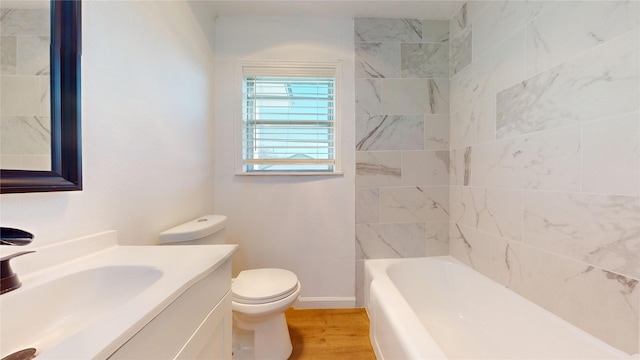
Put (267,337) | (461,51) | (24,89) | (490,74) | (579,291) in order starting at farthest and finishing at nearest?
(461,51), (490,74), (267,337), (579,291), (24,89)

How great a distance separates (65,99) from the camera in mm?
748

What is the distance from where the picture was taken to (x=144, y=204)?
112 cm

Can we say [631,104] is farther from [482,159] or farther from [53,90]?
[53,90]

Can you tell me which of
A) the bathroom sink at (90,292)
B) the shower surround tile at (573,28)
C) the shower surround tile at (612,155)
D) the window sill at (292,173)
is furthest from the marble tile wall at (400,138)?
the bathroom sink at (90,292)

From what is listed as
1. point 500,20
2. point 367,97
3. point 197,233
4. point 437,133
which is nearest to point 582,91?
point 500,20

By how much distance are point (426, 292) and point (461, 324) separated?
0.26m

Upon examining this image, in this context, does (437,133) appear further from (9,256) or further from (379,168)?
(9,256)

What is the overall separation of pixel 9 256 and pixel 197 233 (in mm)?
707

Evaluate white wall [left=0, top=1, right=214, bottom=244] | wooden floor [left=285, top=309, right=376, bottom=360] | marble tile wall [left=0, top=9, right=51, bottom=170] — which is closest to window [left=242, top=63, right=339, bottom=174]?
white wall [left=0, top=1, right=214, bottom=244]

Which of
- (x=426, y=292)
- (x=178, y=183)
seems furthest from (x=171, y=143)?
(x=426, y=292)

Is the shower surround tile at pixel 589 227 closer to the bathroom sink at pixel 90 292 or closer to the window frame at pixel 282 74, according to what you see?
the window frame at pixel 282 74

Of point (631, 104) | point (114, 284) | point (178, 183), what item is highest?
point (631, 104)

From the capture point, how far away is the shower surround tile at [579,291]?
2.75 feet

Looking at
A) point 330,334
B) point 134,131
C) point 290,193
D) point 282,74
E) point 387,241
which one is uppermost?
point 282,74
